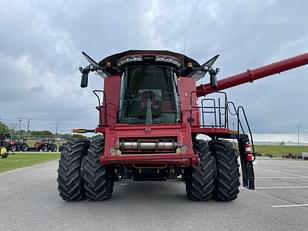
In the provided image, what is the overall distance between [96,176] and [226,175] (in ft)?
8.82

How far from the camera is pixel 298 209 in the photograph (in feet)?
21.3

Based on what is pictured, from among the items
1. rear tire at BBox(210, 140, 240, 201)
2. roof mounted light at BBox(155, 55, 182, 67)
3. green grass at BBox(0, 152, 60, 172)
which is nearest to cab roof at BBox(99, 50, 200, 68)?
roof mounted light at BBox(155, 55, 182, 67)

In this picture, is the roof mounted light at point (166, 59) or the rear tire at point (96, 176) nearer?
the rear tire at point (96, 176)

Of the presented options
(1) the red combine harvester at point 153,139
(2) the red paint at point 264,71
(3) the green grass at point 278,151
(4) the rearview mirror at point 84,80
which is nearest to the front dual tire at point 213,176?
(1) the red combine harvester at point 153,139

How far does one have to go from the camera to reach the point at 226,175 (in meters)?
6.50

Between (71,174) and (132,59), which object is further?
(132,59)

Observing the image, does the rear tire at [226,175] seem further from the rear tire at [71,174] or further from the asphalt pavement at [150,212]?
the rear tire at [71,174]

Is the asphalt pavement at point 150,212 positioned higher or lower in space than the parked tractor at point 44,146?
lower

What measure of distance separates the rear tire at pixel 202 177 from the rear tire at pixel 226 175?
20cm

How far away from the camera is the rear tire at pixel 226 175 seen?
6527 millimetres

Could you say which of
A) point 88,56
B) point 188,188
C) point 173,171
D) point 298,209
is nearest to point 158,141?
point 173,171

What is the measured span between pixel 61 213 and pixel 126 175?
1539mm

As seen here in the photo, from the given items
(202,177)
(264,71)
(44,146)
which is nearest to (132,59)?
(202,177)

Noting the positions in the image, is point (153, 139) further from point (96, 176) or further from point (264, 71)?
point (264, 71)
